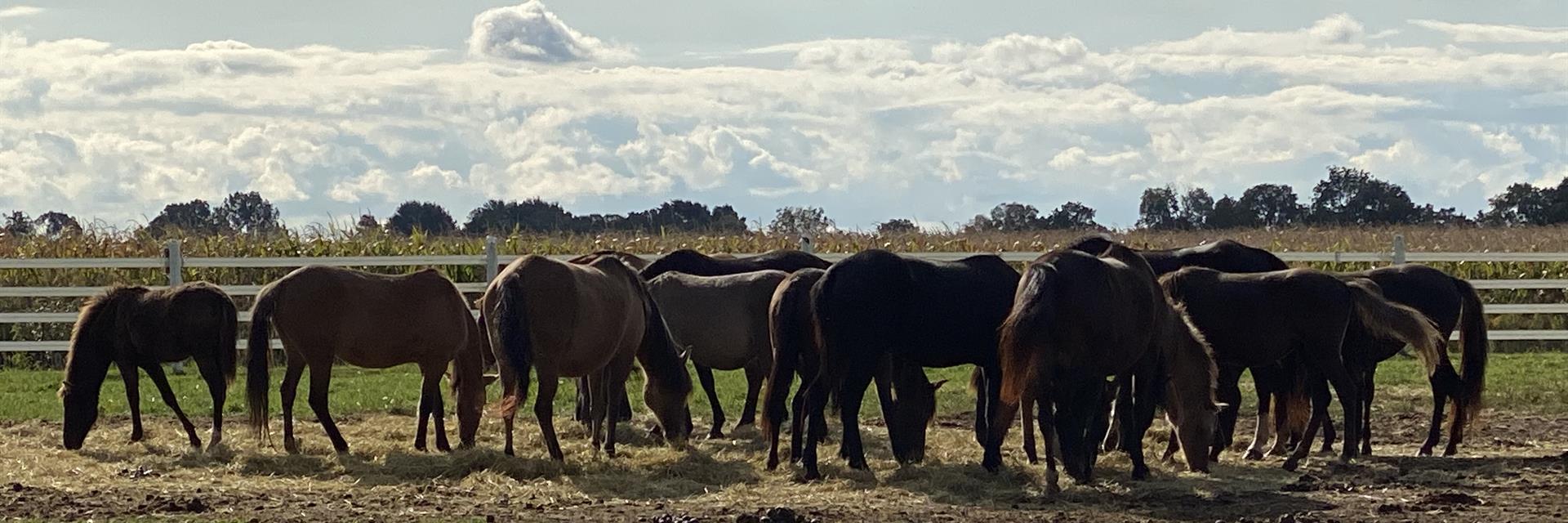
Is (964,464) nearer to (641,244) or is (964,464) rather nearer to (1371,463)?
(1371,463)

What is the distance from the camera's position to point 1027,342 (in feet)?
30.3

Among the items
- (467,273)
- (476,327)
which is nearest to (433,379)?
(476,327)

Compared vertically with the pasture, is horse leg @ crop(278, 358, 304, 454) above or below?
above

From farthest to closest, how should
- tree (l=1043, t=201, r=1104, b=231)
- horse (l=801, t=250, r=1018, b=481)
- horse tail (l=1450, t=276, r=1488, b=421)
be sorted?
tree (l=1043, t=201, r=1104, b=231), horse tail (l=1450, t=276, r=1488, b=421), horse (l=801, t=250, r=1018, b=481)

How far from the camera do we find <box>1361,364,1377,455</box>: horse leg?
1168 cm

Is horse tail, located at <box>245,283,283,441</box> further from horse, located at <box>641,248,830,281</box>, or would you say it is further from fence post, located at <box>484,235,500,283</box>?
fence post, located at <box>484,235,500,283</box>

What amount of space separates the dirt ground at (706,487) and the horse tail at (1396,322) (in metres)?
0.73

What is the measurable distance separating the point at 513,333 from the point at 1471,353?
21.7ft

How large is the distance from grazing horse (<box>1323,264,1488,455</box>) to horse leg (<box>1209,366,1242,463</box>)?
652mm

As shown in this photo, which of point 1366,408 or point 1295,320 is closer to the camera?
point 1295,320

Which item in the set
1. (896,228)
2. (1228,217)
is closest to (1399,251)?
(896,228)

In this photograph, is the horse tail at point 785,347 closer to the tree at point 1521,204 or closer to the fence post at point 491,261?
the fence post at point 491,261

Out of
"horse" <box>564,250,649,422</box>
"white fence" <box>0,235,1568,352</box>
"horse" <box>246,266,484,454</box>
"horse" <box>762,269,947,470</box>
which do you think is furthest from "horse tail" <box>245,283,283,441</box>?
"white fence" <box>0,235,1568,352</box>

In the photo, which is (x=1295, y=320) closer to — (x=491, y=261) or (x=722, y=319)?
(x=722, y=319)
